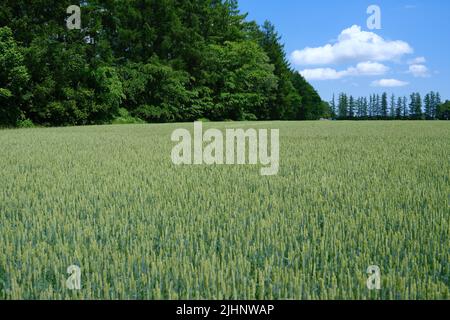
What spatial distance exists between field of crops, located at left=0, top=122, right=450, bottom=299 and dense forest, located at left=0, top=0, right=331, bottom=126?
1878cm

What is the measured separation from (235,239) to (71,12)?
27.2m

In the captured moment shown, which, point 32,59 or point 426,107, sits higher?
point 426,107

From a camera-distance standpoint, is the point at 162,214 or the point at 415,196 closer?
the point at 162,214

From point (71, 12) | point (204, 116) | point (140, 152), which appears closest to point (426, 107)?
point (204, 116)

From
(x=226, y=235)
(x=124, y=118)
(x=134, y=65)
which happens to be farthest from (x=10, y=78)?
(x=226, y=235)

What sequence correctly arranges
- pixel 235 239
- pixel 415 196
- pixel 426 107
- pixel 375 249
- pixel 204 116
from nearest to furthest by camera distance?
pixel 375 249 → pixel 235 239 → pixel 415 196 → pixel 204 116 → pixel 426 107

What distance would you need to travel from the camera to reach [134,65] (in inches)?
1341

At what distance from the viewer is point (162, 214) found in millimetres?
3568

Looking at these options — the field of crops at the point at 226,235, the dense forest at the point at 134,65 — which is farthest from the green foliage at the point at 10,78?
the field of crops at the point at 226,235

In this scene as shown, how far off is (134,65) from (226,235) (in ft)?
108

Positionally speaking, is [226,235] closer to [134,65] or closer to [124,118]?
[124,118]

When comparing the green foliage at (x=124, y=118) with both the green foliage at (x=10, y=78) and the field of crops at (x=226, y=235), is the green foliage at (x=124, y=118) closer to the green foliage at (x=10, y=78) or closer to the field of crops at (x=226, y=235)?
the green foliage at (x=10, y=78)

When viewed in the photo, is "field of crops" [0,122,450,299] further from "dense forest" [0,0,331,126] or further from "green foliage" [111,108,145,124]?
"green foliage" [111,108,145,124]
